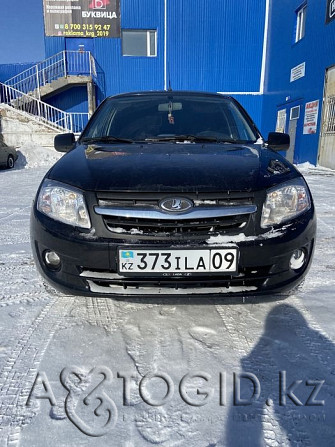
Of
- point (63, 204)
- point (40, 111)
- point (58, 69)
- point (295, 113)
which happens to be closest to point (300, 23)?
point (295, 113)

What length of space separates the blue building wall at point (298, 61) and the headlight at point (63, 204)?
36.6 feet

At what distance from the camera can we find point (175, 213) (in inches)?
62.1

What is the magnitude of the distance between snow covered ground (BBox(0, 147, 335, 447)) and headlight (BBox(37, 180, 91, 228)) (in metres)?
0.46

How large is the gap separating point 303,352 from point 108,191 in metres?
1.24

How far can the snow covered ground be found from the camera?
47.3 inches

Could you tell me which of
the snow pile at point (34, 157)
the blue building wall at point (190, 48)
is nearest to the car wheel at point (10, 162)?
the snow pile at point (34, 157)

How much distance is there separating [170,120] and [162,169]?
1.15 metres

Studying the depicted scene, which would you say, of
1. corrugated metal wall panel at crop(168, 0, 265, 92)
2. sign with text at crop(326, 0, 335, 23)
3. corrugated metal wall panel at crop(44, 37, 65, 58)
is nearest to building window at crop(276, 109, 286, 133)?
corrugated metal wall panel at crop(168, 0, 265, 92)

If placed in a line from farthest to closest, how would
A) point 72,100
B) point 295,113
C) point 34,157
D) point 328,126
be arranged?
point 72,100 → point 295,113 → point 34,157 → point 328,126

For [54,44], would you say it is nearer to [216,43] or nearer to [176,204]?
[216,43]

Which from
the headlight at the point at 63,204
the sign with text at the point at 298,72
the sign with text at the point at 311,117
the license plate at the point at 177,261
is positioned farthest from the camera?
the sign with text at the point at 298,72

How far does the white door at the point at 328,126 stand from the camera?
10297 millimetres

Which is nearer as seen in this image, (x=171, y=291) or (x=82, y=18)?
(x=171, y=291)

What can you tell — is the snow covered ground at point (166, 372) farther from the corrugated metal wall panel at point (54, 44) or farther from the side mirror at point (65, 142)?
the corrugated metal wall panel at point (54, 44)
